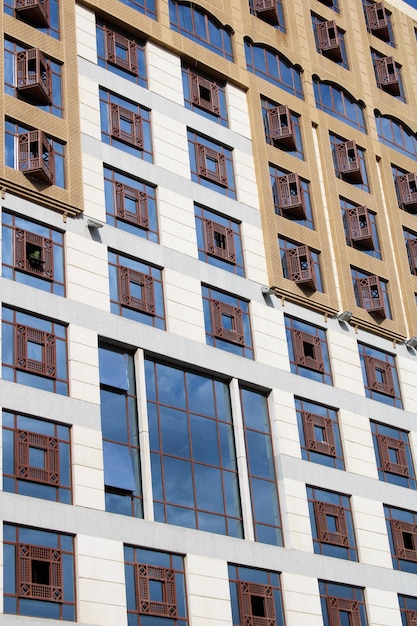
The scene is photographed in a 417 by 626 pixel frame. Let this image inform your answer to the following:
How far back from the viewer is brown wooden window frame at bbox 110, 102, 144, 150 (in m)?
45.8

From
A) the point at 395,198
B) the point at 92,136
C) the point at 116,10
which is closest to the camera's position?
the point at 92,136

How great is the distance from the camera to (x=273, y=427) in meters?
44.0

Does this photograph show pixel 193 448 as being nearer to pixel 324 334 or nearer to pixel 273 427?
pixel 273 427

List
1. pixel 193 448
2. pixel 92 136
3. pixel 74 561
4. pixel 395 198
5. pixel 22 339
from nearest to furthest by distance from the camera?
pixel 74 561 → pixel 22 339 → pixel 193 448 → pixel 92 136 → pixel 395 198

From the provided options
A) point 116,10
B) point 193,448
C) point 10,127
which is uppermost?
point 116,10

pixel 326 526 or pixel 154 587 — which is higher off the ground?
pixel 326 526

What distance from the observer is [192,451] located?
136 ft

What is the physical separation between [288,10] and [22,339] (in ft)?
81.0

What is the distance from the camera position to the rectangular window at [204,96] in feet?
162

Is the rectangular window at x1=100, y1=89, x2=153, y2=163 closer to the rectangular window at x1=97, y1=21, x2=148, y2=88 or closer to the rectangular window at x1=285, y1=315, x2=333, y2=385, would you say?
the rectangular window at x1=97, y1=21, x2=148, y2=88

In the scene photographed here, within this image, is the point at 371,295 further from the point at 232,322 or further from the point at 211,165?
the point at 211,165

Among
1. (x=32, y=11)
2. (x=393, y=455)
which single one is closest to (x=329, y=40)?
(x=32, y=11)

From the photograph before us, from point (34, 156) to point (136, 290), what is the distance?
5.96m


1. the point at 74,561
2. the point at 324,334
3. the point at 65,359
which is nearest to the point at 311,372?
the point at 324,334
